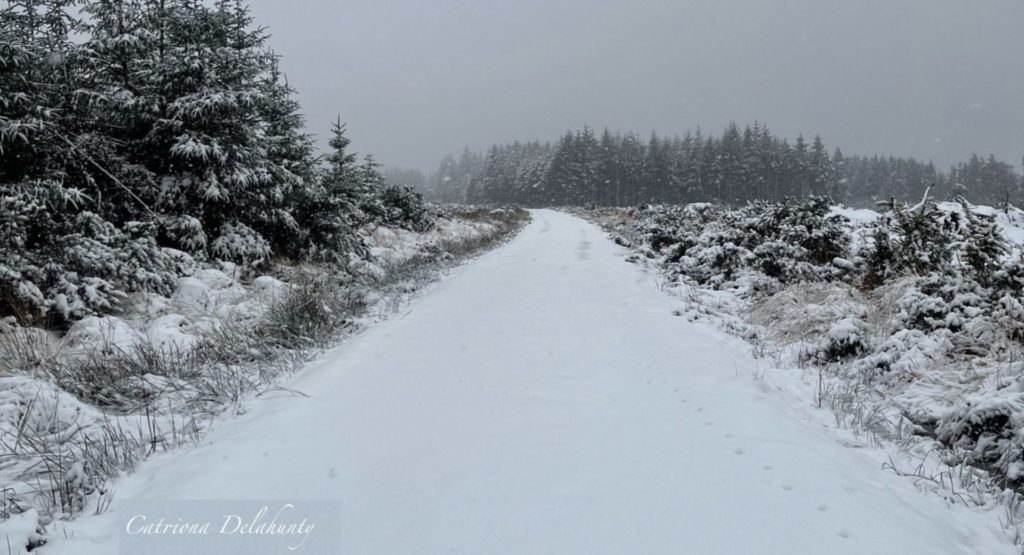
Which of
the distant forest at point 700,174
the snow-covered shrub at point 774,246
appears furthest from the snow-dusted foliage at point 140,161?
the distant forest at point 700,174

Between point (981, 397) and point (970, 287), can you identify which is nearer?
point (981, 397)

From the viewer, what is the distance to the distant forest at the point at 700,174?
6712 centimetres

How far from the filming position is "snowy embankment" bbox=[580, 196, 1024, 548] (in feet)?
9.61

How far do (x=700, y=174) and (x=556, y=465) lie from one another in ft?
240

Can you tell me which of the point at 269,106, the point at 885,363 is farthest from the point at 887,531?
the point at 269,106

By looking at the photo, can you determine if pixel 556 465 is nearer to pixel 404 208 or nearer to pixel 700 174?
pixel 404 208

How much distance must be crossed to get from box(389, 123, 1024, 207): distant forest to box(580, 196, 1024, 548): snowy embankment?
181ft

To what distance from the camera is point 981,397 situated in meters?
3.08

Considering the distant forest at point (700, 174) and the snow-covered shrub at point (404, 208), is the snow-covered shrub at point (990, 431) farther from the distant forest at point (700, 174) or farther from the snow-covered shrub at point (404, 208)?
the distant forest at point (700, 174)

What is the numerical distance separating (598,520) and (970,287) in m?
4.59

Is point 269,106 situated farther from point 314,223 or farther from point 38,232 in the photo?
point 38,232

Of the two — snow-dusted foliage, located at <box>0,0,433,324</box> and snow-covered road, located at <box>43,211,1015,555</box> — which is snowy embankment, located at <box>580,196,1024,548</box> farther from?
snow-dusted foliage, located at <box>0,0,433,324</box>

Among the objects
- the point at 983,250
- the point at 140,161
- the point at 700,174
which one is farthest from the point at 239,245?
the point at 700,174

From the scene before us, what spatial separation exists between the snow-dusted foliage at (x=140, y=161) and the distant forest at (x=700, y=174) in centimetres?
5415
